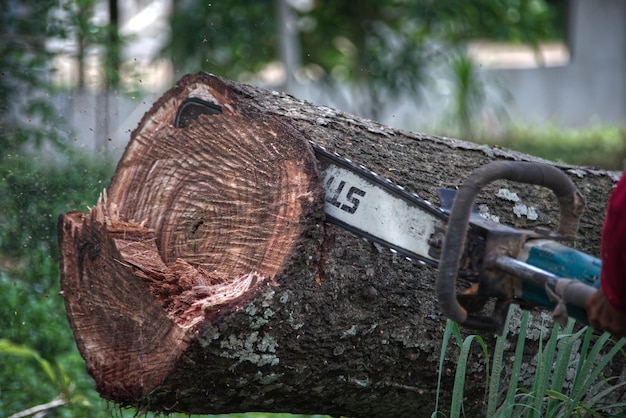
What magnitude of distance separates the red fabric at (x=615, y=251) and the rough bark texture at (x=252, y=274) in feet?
2.27

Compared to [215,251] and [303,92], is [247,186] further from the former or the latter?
[303,92]

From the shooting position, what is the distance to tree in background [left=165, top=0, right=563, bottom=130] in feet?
26.0

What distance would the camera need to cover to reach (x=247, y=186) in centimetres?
194

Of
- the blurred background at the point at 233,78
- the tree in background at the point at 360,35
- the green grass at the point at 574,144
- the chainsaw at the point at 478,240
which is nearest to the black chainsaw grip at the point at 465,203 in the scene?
the chainsaw at the point at 478,240

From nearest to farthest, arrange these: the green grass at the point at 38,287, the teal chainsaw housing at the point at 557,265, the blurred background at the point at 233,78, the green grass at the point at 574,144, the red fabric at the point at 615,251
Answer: the red fabric at the point at 615,251, the teal chainsaw housing at the point at 557,265, the green grass at the point at 38,287, the blurred background at the point at 233,78, the green grass at the point at 574,144

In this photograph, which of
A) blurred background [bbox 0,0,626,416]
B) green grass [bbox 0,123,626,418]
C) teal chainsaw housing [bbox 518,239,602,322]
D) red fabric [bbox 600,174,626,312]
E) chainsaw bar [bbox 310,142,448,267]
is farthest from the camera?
blurred background [bbox 0,0,626,416]

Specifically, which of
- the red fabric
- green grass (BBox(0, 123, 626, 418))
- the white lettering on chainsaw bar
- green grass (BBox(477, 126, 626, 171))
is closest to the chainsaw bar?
the white lettering on chainsaw bar

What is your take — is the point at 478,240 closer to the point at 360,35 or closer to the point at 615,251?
the point at 615,251

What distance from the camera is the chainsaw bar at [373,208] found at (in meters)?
1.73

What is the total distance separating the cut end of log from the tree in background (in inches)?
208

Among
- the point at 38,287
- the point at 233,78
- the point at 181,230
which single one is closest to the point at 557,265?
the point at 181,230

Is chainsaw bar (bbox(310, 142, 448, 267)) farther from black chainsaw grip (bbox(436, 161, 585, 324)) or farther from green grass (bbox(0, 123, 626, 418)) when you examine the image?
green grass (bbox(0, 123, 626, 418))

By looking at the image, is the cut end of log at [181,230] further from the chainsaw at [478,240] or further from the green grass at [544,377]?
the green grass at [544,377]

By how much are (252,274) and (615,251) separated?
845 millimetres
